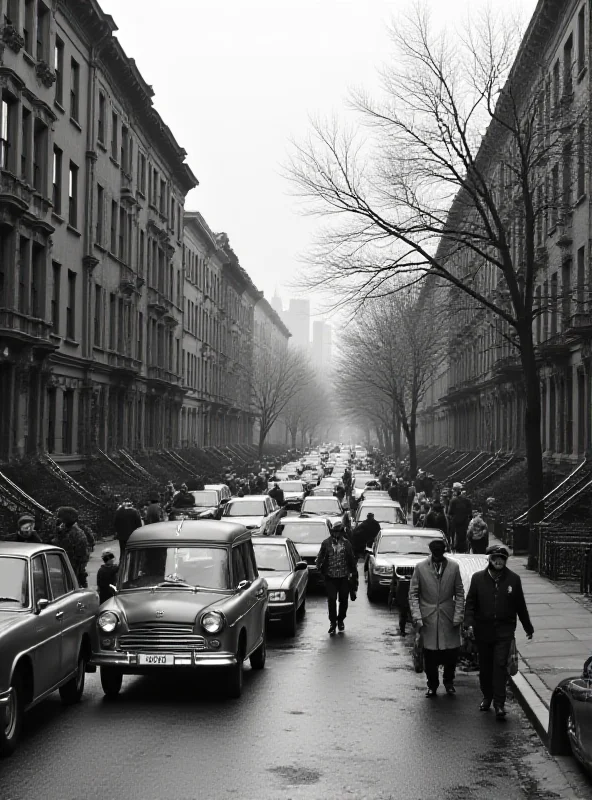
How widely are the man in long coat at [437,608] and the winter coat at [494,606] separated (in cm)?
65

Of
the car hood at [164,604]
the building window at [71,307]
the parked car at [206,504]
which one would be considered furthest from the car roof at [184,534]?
the building window at [71,307]

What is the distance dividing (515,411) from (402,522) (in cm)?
2033

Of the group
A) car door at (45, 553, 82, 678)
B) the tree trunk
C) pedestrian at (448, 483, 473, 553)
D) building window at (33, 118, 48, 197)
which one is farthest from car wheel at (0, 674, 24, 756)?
building window at (33, 118, 48, 197)

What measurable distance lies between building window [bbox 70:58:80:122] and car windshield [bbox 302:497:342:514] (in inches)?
635

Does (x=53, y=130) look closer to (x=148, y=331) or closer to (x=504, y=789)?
(x=148, y=331)

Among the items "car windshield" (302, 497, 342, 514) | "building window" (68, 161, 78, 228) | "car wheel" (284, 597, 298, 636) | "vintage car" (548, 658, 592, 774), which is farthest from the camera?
"building window" (68, 161, 78, 228)

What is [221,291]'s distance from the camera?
83.3 m

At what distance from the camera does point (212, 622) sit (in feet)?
35.0

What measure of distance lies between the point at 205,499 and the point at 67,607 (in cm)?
2380

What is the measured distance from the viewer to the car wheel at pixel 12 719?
827 centimetres

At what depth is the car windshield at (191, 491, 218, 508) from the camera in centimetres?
3362

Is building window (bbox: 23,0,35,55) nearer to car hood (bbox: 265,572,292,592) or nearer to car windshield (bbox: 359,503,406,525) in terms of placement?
car windshield (bbox: 359,503,406,525)

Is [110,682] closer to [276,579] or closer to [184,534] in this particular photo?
[184,534]

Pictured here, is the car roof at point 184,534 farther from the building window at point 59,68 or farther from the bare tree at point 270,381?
the bare tree at point 270,381
